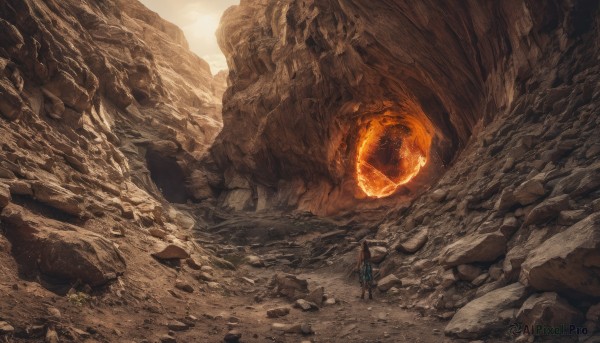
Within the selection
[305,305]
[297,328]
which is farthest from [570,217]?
[305,305]

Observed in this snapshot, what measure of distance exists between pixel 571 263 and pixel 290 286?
23.4 feet

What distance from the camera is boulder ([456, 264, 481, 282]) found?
707cm

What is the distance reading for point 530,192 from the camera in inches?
283

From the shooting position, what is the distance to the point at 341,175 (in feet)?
89.4

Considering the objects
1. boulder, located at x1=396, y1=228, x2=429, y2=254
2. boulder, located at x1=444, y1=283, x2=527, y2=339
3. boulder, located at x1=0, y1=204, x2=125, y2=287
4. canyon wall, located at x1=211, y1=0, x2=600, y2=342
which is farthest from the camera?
boulder, located at x1=396, y1=228, x2=429, y2=254

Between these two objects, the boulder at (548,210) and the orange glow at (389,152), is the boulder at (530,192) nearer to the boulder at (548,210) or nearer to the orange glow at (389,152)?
the boulder at (548,210)

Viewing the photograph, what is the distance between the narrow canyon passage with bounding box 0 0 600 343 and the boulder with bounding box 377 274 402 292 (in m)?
0.06

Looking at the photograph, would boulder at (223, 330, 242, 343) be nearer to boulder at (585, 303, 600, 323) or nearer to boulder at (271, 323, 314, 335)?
boulder at (271, 323, 314, 335)

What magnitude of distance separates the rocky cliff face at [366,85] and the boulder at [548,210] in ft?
18.6

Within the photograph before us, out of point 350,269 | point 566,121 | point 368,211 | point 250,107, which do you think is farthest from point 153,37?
point 566,121

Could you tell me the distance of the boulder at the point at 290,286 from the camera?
996 centimetres

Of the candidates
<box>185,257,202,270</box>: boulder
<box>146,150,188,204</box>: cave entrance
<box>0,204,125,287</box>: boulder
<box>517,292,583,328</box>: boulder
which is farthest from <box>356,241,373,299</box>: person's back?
<box>146,150,188,204</box>: cave entrance

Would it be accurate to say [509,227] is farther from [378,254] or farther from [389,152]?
[389,152]

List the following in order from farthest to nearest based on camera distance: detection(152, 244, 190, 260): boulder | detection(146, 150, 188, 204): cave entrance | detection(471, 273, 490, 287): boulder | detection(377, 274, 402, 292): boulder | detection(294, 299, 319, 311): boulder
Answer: detection(146, 150, 188, 204): cave entrance < detection(152, 244, 190, 260): boulder < detection(377, 274, 402, 292): boulder < detection(294, 299, 319, 311): boulder < detection(471, 273, 490, 287): boulder
